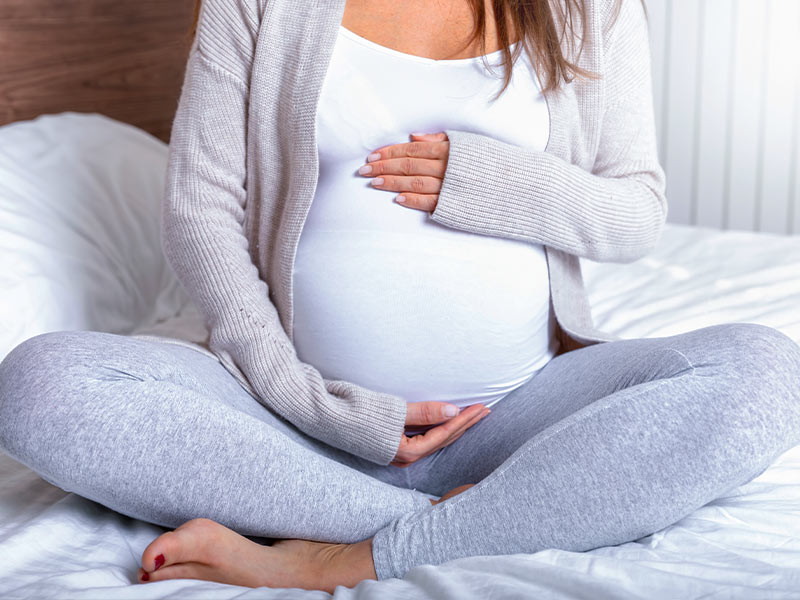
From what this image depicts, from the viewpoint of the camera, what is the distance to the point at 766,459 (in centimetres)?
74

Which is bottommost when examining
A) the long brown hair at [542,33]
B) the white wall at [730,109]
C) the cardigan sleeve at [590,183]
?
the white wall at [730,109]

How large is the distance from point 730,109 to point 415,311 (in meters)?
1.91

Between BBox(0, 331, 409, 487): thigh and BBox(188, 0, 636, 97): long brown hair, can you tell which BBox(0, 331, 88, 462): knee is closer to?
BBox(0, 331, 409, 487): thigh

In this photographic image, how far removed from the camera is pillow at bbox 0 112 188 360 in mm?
1149

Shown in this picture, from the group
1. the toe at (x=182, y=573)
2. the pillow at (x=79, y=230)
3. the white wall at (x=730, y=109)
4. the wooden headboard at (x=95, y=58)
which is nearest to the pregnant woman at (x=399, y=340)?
the toe at (x=182, y=573)

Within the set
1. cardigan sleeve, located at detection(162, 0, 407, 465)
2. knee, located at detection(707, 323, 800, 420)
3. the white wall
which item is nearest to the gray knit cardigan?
cardigan sleeve, located at detection(162, 0, 407, 465)

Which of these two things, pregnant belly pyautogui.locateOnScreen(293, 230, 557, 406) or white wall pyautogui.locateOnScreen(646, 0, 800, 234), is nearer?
pregnant belly pyautogui.locateOnScreen(293, 230, 557, 406)

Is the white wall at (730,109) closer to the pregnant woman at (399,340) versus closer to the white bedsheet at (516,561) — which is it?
the pregnant woman at (399,340)

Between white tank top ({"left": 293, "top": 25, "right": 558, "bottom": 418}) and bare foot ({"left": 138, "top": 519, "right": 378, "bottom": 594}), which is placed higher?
white tank top ({"left": 293, "top": 25, "right": 558, "bottom": 418})

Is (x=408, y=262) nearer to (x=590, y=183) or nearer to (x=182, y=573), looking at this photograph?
(x=590, y=183)

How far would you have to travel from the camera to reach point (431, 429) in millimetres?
927

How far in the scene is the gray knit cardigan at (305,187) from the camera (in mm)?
903

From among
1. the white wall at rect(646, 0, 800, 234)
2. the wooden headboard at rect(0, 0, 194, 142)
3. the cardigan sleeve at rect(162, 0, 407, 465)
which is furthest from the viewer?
the white wall at rect(646, 0, 800, 234)

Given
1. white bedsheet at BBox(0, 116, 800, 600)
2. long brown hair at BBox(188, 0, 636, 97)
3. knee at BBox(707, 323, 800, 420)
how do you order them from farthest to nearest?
long brown hair at BBox(188, 0, 636, 97), knee at BBox(707, 323, 800, 420), white bedsheet at BBox(0, 116, 800, 600)
